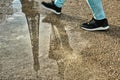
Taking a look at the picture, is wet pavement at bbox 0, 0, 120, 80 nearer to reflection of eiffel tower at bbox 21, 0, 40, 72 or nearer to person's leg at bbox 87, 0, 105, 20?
reflection of eiffel tower at bbox 21, 0, 40, 72

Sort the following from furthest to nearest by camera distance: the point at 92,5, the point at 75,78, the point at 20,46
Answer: the point at 92,5
the point at 20,46
the point at 75,78

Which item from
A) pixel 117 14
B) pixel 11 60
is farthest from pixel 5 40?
pixel 117 14

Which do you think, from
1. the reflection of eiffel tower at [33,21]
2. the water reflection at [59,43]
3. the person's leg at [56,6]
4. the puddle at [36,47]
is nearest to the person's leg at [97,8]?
the puddle at [36,47]

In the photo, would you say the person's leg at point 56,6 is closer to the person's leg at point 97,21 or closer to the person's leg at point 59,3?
the person's leg at point 59,3

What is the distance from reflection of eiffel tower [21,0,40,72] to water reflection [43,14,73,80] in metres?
0.19

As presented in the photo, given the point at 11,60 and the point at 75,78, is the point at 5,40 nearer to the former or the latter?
the point at 11,60

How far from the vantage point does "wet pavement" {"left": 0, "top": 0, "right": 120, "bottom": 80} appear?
374cm

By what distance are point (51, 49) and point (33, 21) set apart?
40.8 inches

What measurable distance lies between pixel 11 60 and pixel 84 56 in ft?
3.25

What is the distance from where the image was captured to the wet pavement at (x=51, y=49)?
3740 millimetres

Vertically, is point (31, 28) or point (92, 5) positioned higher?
point (92, 5)

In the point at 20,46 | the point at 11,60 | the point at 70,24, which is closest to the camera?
the point at 11,60

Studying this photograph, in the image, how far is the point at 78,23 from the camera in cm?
505

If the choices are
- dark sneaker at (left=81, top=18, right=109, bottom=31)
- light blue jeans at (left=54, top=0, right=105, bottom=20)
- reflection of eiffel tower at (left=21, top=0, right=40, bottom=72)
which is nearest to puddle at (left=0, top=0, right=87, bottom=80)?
reflection of eiffel tower at (left=21, top=0, right=40, bottom=72)
